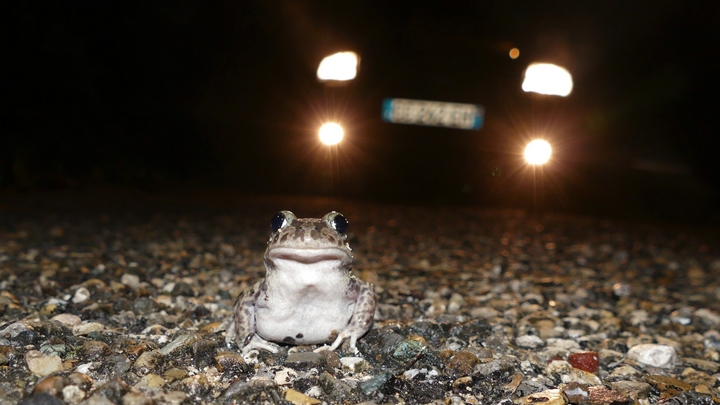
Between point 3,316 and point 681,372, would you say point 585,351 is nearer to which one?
point 681,372

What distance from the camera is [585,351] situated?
11.0 ft

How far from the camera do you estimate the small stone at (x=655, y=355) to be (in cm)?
324

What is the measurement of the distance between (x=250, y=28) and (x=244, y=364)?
Result: 1106 centimetres

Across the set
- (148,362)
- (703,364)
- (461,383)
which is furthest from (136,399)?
(703,364)

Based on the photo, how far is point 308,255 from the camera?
8.75 feet

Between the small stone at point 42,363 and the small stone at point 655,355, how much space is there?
3.36 metres

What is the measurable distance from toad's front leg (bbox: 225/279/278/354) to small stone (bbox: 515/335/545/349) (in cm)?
165

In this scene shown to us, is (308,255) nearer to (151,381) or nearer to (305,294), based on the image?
(305,294)

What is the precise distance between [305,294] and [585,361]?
5.82ft

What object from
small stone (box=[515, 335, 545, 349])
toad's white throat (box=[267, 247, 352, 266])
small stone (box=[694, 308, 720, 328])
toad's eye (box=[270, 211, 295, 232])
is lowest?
small stone (box=[515, 335, 545, 349])

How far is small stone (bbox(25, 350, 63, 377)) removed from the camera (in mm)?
2508

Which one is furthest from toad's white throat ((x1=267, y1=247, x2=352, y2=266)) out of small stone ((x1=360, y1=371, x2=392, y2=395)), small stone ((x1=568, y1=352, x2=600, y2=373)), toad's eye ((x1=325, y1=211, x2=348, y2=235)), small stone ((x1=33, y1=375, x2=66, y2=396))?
small stone ((x1=568, y1=352, x2=600, y2=373))

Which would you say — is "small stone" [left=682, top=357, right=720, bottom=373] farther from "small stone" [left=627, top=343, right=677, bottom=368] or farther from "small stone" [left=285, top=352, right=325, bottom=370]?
"small stone" [left=285, top=352, right=325, bottom=370]

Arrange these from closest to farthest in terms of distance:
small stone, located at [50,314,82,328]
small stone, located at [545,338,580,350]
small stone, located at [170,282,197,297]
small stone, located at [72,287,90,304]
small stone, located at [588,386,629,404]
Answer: small stone, located at [588,386,629,404] < small stone, located at [50,314,82,328] < small stone, located at [545,338,580,350] < small stone, located at [72,287,90,304] < small stone, located at [170,282,197,297]
